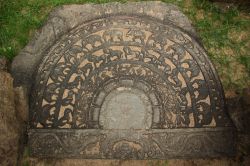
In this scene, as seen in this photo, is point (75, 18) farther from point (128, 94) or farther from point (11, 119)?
point (11, 119)

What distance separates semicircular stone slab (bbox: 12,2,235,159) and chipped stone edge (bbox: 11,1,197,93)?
0.11 ft

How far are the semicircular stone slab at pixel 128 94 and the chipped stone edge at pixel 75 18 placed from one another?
0.11ft

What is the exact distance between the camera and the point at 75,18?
4488mm

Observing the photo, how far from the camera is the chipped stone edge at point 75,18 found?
165 inches

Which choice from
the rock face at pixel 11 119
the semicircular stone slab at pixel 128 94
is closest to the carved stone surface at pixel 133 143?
the semicircular stone slab at pixel 128 94

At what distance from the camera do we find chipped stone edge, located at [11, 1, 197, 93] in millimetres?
4180

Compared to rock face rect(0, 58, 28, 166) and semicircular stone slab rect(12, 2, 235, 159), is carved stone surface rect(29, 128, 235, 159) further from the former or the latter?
rock face rect(0, 58, 28, 166)

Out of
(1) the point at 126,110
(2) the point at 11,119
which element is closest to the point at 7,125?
(2) the point at 11,119

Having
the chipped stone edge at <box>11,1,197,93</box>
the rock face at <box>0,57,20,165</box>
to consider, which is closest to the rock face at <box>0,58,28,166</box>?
the rock face at <box>0,57,20,165</box>

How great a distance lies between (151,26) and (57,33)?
119 cm

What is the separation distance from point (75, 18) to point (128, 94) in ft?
4.31

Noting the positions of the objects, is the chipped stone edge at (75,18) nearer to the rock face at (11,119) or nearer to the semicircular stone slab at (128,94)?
the semicircular stone slab at (128,94)

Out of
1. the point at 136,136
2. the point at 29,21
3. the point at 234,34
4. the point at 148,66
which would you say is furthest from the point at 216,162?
the point at 29,21

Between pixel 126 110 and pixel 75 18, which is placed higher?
pixel 75 18
